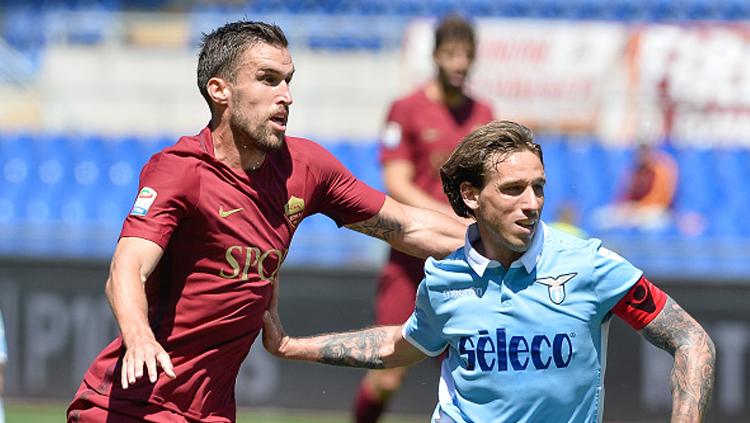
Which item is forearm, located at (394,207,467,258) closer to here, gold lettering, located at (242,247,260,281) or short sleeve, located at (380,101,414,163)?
gold lettering, located at (242,247,260,281)

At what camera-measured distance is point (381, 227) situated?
195 inches

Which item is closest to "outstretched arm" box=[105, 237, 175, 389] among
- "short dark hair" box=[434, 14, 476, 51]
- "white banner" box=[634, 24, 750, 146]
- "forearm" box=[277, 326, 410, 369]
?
"forearm" box=[277, 326, 410, 369]

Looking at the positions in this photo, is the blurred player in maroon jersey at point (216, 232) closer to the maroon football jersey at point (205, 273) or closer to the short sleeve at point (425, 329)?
the maroon football jersey at point (205, 273)

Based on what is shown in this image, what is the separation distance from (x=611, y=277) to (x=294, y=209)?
1279 mm

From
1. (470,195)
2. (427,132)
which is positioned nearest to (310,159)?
(470,195)

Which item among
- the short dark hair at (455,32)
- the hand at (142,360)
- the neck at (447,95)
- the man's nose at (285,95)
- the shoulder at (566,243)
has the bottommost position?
the hand at (142,360)

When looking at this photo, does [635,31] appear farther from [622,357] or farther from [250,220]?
[250,220]

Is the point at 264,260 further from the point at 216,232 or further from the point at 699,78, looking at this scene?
the point at 699,78

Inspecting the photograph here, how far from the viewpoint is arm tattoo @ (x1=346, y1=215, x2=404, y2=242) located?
493 centimetres

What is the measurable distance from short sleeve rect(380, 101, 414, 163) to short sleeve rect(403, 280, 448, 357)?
3.46 meters

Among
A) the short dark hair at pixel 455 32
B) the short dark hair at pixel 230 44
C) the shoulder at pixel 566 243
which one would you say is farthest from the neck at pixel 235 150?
the short dark hair at pixel 455 32

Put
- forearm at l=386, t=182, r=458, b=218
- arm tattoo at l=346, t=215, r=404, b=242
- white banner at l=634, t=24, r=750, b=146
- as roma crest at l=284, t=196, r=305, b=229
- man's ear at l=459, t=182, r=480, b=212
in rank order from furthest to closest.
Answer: white banner at l=634, t=24, r=750, b=146 < forearm at l=386, t=182, r=458, b=218 < arm tattoo at l=346, t=215, r=404, b=242 < as roma crest at l=284, t=196, r=305, b=229 < man's ear at l=459, t=182, r=480, b=212

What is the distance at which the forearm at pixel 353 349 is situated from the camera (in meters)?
4.52

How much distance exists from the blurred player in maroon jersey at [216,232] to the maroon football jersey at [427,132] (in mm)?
3003
